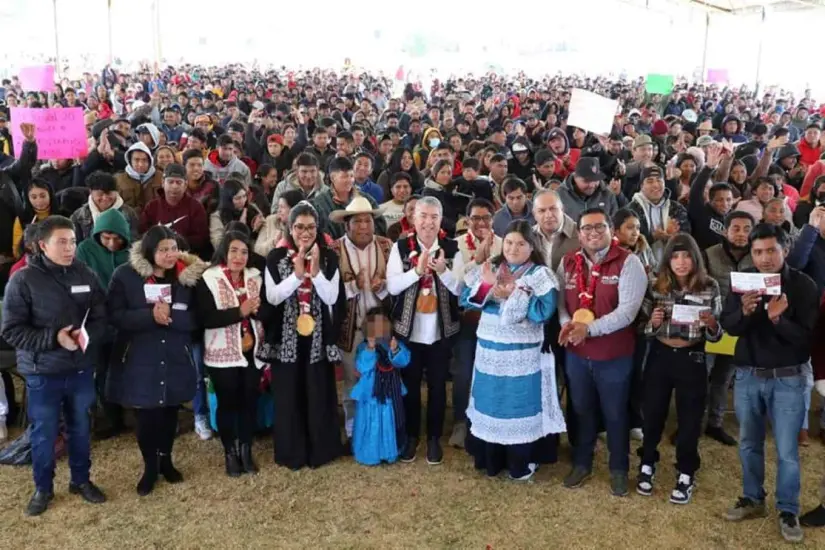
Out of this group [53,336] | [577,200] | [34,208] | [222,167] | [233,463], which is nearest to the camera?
[53,336]

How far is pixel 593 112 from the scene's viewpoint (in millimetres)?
8023

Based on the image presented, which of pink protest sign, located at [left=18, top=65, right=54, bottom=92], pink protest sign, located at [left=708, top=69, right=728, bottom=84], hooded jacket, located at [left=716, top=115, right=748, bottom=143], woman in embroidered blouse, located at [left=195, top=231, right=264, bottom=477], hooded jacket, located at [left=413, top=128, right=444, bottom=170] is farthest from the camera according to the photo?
pink protest sign, located at [left=708, top=69, right=728, bottom=84]

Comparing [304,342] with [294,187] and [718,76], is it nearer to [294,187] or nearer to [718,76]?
[294,187]

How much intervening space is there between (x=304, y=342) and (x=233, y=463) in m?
0.88

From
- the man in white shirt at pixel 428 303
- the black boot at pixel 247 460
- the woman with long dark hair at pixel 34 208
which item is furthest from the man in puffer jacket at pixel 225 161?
the black boot at pixel 247 460

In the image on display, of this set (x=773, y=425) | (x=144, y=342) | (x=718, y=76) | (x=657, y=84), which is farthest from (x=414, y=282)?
(x=718, y=76)

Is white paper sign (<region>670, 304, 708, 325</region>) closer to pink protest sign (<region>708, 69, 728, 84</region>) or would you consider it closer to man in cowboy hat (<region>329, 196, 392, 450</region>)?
man in cowboy hat (<region>329, 196, 392, 450</region>)

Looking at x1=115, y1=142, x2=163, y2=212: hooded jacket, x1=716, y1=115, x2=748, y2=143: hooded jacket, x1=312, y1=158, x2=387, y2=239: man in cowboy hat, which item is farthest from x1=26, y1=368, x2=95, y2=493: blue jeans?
x1=716, y1=115, x2=748, y2=143: hooded jacket

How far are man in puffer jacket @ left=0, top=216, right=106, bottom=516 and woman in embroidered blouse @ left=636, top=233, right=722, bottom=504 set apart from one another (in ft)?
10.00

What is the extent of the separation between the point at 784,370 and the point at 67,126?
236 inches

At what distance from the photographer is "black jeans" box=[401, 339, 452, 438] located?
4.66 m

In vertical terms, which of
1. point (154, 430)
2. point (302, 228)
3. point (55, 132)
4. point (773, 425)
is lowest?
point (154, 430)

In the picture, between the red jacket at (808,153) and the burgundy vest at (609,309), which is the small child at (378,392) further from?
the red jacket at (808,153)

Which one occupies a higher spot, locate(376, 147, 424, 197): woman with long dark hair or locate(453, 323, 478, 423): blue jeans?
locate(376, 147, 424, 197): woman with long dark hair
